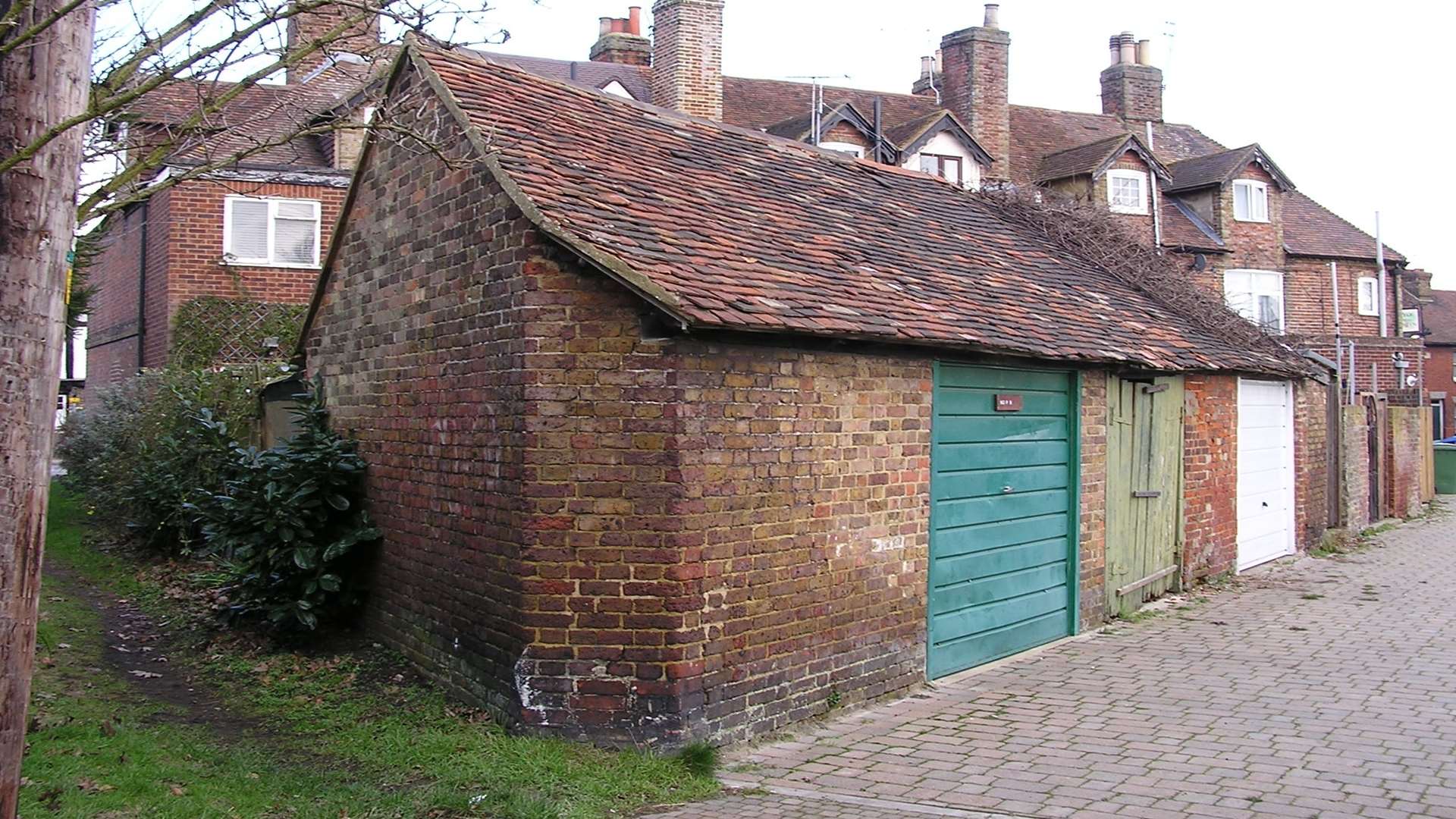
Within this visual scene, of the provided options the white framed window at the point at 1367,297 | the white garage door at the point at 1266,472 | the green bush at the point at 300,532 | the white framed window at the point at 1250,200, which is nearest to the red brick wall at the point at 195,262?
the green bush at the point at 300,532

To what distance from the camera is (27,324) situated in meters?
4.36

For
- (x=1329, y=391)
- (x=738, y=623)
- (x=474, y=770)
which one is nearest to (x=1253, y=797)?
(x=738, y=623)

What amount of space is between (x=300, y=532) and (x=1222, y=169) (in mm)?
27976

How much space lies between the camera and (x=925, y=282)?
31.4 feet

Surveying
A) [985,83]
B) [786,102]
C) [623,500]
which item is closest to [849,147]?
[786,102]

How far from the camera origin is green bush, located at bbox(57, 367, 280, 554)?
12.6 m

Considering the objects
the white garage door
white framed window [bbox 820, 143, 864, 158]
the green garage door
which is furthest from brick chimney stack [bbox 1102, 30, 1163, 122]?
the green garage door

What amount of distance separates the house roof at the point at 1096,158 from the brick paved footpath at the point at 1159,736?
19.5 m

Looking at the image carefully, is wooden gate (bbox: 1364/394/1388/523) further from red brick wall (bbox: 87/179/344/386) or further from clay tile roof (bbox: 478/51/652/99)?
red brick wall (bbox: 87/179/344/386)

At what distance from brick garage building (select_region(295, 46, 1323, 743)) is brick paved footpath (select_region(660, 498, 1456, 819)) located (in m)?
0.49

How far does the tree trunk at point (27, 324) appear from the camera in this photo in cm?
432

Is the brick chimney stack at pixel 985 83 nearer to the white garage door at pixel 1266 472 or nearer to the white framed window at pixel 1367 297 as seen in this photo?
the white framed window at pixel 1367 297

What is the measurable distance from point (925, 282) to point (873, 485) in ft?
7.08

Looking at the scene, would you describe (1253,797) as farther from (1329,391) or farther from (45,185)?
(1329,391)
